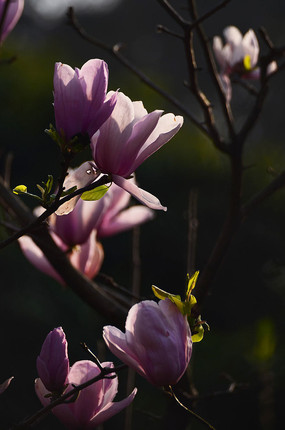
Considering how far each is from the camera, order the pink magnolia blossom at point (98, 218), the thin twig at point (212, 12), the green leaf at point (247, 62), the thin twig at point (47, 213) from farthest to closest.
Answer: the green leaf at point (247, 62) → the pink magnolia blossom at point (98, 218) → the thin twig at point (212, 12) → the thin twig at point (47, 213)

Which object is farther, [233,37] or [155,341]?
[233,37]

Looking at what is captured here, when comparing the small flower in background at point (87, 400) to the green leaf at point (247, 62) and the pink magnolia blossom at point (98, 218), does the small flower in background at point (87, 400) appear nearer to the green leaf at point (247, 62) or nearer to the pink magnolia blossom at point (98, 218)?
the pink magnolia blossom at point (98, 218)

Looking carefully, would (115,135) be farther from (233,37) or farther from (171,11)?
(233,37)

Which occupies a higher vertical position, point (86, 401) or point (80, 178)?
point (80, 178)

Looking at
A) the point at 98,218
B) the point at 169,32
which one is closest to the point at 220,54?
the point at 169,32

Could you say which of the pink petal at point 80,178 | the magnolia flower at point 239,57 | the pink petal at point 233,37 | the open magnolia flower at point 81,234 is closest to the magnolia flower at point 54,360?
the pink petal at point 80,178

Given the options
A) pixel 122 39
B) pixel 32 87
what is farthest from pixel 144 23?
pixel 32 87

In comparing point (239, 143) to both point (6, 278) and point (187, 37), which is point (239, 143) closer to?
point (187, 37)

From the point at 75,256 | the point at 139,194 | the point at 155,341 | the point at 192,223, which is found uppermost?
the point at 139,194
